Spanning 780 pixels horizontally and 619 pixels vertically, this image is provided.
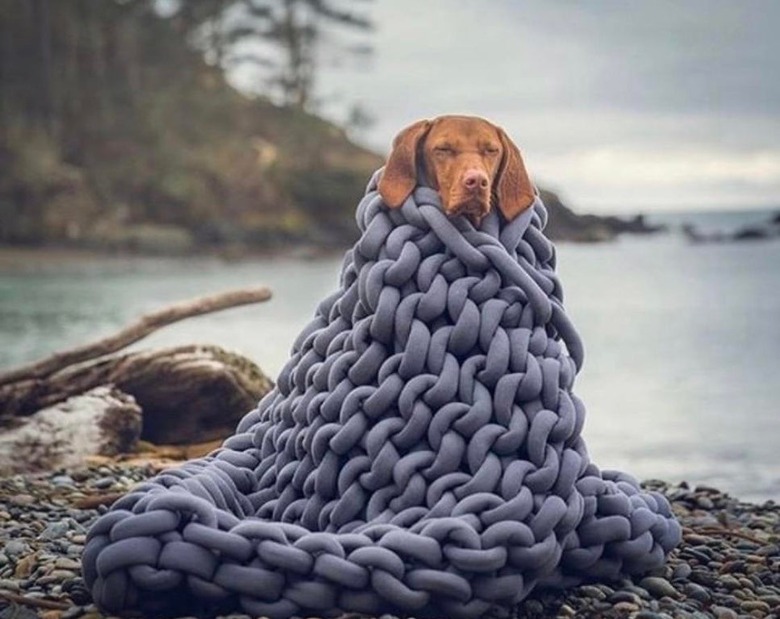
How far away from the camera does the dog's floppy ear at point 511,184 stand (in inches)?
166

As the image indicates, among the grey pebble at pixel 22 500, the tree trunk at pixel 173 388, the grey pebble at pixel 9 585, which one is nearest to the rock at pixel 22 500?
the grey pebble at pixel 22 500

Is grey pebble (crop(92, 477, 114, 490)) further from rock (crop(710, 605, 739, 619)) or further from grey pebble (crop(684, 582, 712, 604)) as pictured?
rock (crop(710, 605, 739, 619))

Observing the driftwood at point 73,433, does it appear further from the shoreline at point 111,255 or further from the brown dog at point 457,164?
the shoreline at point 111,255

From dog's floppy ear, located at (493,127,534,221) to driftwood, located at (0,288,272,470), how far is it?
3344mm

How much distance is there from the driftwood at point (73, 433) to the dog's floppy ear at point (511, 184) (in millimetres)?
3399

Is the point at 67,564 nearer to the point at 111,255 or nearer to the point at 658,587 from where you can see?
the point at 658,587

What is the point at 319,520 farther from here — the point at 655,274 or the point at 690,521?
the point at 655,274

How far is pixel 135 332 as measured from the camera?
7.48 m

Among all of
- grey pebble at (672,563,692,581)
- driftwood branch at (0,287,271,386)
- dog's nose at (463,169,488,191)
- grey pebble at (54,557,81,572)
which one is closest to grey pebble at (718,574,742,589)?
grey pebble at (672,563,692,581)

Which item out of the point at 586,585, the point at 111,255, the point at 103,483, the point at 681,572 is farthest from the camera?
the point at 111,255

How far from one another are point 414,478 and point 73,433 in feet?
11.0

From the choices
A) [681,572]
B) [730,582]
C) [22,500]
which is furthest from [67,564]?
[730,582]

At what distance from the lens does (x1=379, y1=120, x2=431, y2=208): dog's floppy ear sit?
13.8 feet

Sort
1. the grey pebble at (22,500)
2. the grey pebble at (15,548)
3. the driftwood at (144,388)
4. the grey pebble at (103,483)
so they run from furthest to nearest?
1. the driftwood at (144,388)
2. the grey pebble at (103,483)
3. the grey pebble at (22,500)
4. the grey pebble at (15,548)
